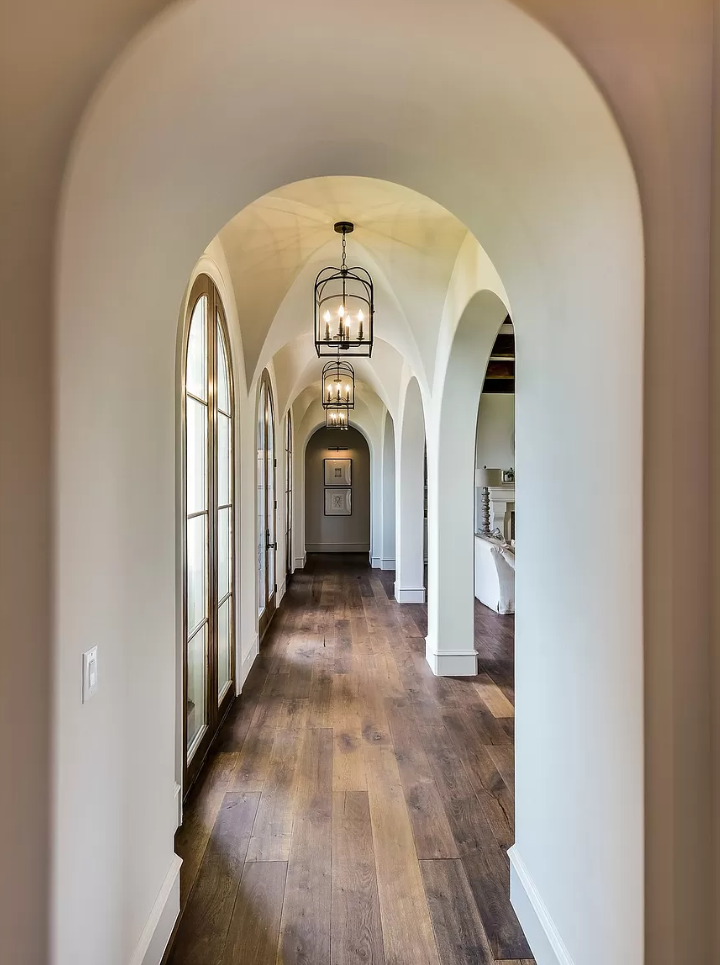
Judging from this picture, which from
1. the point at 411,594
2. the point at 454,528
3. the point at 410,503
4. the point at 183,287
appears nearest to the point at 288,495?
the point at 410,503

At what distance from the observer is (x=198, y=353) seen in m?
3.11

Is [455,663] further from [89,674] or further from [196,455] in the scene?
[89,674]

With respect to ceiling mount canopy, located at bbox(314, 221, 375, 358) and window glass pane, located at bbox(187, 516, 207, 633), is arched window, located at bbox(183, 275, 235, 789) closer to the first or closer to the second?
window glass pane, located at bbox(187, 516, 207, 633)

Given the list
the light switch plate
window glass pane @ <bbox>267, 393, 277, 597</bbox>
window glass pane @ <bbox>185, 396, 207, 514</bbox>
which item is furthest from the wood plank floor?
window glass pane @ <bbox>267, 393, 277, 597</bbox>

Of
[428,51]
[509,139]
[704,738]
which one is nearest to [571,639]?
[704,738]

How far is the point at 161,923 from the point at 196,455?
77.6 inches

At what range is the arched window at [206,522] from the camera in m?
2.91

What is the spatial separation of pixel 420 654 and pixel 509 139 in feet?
14.7

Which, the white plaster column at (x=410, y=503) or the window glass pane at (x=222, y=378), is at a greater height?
the window glass pane at (x=222, y=378)

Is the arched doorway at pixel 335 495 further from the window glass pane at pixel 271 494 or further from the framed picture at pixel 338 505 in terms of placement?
the window glass pane at pixel 271 494

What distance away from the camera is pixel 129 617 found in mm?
1664

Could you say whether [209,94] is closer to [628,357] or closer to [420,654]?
A: [628,357]

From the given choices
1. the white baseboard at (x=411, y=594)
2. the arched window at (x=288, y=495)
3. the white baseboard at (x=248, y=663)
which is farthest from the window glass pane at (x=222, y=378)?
the arched window at (x=288, y=495)

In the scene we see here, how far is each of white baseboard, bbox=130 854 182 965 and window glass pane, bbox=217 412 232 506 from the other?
6.92 ft
